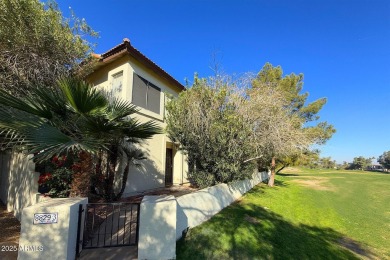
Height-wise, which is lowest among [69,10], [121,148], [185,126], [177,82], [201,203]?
[201,203]

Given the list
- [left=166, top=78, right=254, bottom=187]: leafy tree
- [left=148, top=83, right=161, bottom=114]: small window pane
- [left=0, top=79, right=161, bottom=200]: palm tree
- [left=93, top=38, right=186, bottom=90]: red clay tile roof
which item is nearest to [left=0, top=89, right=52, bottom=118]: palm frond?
[left=0, top=79, right=161, bottom=200]: palm tree

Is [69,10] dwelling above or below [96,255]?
above

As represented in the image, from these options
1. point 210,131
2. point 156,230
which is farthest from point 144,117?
point 156,230

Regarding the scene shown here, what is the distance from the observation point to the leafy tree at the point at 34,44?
7.56 m

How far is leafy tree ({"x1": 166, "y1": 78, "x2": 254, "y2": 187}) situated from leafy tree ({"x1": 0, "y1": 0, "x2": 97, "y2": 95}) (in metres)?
4.63

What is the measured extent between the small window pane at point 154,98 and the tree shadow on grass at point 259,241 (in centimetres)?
604

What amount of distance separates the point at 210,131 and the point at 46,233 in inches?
257

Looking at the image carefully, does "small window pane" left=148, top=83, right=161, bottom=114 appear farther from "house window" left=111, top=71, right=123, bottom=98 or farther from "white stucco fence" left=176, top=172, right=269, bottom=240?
"white stucco fence" left=176, top=172, right=269, bottom=240

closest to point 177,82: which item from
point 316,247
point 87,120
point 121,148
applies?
point 121,148

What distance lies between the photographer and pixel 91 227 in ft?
19.0

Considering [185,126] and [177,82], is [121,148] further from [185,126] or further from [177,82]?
[177,82]

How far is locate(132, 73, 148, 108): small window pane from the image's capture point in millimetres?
10375

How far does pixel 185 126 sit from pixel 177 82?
13.8 feet

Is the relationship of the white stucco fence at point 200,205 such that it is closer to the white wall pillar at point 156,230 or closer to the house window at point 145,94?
the white wall pillar at point 156,230
